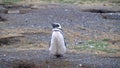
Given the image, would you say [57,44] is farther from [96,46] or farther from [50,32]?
[50,32]

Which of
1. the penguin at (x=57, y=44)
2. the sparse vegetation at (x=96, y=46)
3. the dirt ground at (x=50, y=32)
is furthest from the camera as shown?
the sparse vegetation at (x=96, y=46)

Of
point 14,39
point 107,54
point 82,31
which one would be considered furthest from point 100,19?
point 107,54

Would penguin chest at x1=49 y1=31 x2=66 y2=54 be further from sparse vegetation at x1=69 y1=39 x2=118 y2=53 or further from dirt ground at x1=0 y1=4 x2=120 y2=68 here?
sparse vegetation at x1=69 y1=39 x2=118 y2=53

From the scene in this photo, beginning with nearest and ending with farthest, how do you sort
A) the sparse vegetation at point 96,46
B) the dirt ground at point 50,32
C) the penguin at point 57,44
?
the dirt ground at point 50,32, the penguin at point 57,44, the sparse vegetation at point 96,46

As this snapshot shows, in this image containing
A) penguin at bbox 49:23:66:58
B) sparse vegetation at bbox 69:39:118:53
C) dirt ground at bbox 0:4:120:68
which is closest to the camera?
dirt ground at bbox 0:4:120:68

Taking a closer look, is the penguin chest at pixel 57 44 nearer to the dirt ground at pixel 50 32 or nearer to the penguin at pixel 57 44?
the penguin at pixel 57 44

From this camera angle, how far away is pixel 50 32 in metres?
15.8

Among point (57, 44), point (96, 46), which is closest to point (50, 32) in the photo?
point (96, 46)

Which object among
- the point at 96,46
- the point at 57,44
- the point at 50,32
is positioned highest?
the point at 57,44

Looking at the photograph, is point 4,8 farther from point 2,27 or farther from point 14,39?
point 14,39

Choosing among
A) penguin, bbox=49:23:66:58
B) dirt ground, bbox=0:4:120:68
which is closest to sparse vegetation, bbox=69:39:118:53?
dirt ground, bbox=0:4:120:68

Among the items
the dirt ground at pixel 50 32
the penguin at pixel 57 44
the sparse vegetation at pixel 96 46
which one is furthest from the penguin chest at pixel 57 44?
the sparse vegetation at pixel 96 46

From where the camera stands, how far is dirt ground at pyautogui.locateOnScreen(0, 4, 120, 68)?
10.8 meters

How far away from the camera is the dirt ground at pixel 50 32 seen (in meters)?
10.8
